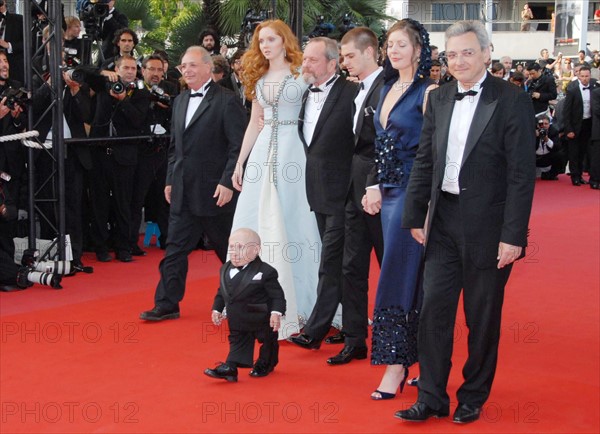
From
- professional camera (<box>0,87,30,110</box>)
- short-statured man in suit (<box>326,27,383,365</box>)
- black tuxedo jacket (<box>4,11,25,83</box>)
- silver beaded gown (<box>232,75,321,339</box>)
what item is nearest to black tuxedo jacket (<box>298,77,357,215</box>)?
short-statured man in suit (<box>326,27,383,365</box>)

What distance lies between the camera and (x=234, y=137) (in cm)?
605

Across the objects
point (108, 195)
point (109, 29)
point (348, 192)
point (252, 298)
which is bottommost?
point (252, 298)

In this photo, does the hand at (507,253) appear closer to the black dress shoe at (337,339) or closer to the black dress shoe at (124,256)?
the black dress shoe at (337,339)

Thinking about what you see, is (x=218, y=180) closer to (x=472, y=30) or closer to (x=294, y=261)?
(x=294, y=261)

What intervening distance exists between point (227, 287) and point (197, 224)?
1490 mm

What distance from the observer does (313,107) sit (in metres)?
5.47

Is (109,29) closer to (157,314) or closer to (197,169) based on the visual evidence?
(197,169)

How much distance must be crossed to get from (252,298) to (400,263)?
0.76 m

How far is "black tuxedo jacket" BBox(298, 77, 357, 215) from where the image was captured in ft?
17.5

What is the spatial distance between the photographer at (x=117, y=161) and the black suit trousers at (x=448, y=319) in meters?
4.63

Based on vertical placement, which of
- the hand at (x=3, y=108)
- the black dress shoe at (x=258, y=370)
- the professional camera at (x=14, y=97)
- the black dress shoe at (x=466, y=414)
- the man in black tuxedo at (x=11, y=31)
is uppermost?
the man in black tuxedo at (x=11, y=31)

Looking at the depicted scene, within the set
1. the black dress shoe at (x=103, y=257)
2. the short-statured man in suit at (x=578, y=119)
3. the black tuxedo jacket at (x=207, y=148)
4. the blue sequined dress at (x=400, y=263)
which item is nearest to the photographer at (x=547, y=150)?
the short-statured man in suit at (x=578, y=119)

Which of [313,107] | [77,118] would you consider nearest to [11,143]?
[77,118]

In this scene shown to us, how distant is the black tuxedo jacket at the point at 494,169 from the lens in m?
3.88
